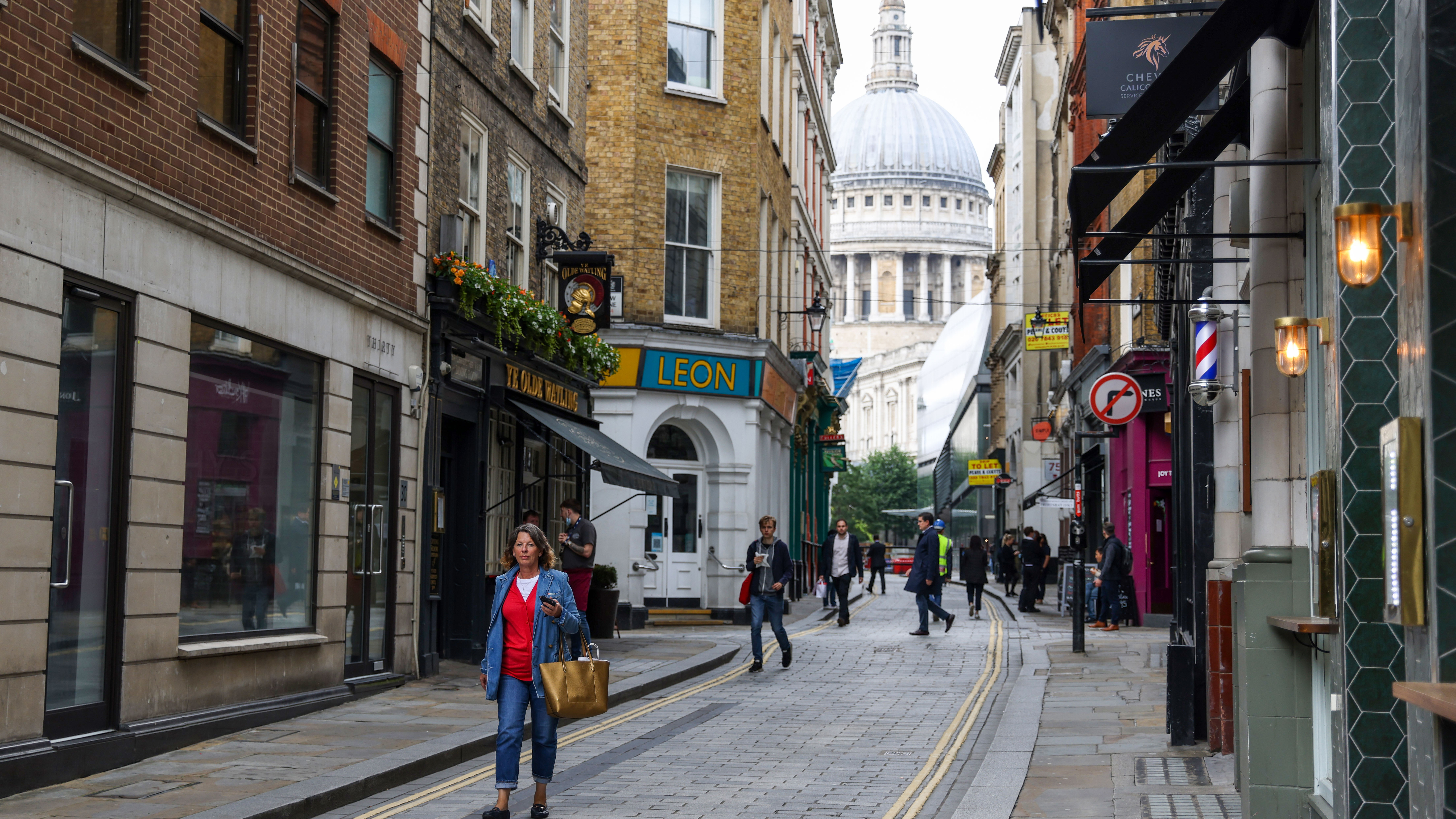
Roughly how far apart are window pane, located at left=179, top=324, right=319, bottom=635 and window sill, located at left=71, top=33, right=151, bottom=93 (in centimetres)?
187

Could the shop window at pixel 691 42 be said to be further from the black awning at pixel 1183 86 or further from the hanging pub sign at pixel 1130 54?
the black awning at pixel 1183 86

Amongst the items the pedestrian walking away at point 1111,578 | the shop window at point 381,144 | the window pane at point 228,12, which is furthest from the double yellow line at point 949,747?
the window pane at point 228,12

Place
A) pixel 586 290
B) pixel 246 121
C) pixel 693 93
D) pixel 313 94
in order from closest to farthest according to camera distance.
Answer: pixel 246 121 → pixel 313 94 → pixel 586 290 → pixel 693 93

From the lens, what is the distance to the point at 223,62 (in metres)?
12.2

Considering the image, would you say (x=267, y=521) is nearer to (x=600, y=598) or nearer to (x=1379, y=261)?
(x=600, y=598)

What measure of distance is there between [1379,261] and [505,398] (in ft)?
45.4

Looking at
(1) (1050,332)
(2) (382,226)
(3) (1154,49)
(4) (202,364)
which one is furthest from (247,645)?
(1) (1050,332)

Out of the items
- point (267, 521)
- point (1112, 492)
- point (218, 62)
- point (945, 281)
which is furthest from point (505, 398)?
point (945, 281)

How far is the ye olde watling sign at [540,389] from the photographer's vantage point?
18.9 meters

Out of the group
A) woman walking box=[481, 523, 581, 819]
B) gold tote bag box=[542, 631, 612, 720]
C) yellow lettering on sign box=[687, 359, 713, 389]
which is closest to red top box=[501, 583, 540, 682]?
woman walking box=[481, 523, 581, 819]

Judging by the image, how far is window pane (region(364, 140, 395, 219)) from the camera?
50.4 feet

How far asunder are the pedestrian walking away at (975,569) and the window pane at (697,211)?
7.46 metres

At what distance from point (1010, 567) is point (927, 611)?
50.7ft

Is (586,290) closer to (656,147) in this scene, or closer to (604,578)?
(604,578)
